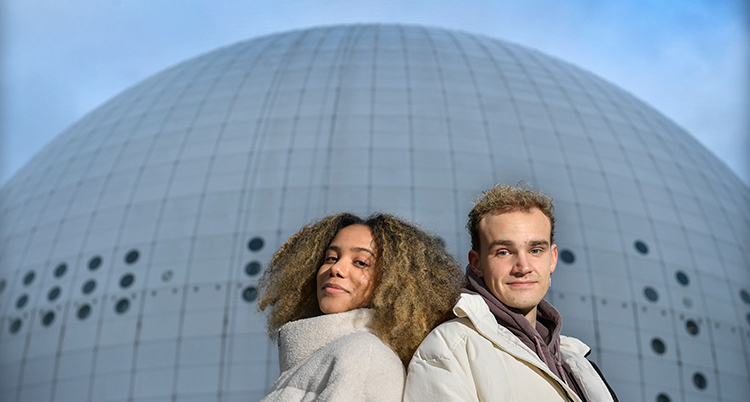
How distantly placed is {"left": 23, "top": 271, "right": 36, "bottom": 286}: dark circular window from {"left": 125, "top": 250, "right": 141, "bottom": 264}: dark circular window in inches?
95.2

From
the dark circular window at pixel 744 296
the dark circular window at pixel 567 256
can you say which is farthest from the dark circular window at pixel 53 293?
the dark circular window at pixel 567 256

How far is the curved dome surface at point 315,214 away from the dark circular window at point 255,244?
0.21 feet

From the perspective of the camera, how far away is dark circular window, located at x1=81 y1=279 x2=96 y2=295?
1154 cm

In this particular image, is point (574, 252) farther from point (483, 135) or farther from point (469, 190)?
point (483, 135)

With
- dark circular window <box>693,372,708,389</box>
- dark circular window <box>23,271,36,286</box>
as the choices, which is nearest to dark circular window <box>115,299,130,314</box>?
dark circular window <box>23,271,36,286</box>

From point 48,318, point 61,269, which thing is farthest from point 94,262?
point 48,318

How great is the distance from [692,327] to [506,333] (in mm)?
10327

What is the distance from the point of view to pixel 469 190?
12.1m

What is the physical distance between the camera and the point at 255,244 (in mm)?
11305

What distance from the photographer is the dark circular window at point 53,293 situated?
11914mm

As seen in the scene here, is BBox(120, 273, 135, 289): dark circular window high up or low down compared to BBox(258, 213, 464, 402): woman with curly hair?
up

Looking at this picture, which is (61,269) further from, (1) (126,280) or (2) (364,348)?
(2) (364,348)

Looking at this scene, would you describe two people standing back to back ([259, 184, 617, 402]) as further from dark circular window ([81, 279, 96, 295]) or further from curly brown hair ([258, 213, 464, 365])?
dark circular window ([81, 279, 96, 295])

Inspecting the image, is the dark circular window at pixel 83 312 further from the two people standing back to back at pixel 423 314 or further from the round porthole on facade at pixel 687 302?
the round porthole on facade at pixel 687 302
